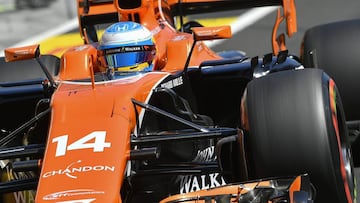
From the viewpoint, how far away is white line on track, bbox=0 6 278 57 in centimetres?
1283

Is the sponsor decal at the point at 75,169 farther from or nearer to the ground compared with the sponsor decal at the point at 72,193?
farther from the ground

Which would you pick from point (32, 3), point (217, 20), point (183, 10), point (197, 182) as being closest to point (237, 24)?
point (217, 20)

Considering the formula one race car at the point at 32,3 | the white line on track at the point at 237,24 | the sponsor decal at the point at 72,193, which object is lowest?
the formula one race car at the point at 32,3

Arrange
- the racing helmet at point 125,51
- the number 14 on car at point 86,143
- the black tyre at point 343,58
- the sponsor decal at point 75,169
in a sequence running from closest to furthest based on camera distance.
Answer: the sponsor decal at point 75,169 → the number 14 on car at point 86,143 → the racing helmet at point 125,51 → the black tyre at point 343,58

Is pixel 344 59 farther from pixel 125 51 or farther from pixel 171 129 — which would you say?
pixel 125 51

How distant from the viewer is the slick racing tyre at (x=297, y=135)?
432 centimetres

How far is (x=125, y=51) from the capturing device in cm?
542

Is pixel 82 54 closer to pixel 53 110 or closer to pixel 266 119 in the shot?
pixel 53 110

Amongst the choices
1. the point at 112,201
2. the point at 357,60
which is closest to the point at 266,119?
the point at 112,201

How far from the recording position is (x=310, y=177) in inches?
171

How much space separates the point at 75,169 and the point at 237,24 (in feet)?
29.5

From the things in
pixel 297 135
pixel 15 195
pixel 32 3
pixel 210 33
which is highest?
pixel 210 33

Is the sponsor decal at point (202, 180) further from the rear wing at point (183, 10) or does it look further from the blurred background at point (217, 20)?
the blurred background at point (217, 20)

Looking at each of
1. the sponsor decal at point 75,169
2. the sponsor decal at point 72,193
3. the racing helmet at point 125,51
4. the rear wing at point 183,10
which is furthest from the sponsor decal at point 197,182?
the rear wing at point 183,10
